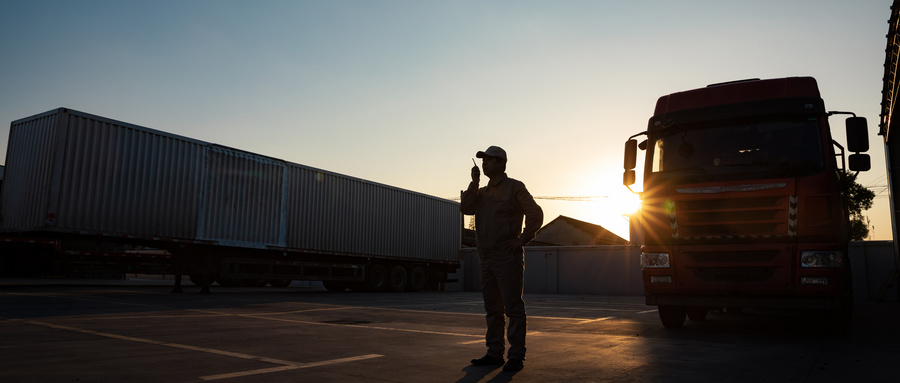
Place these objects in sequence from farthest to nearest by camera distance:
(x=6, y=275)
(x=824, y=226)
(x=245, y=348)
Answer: (x=6, y=275) → (x=824, y=226) → (x=245, y=348)

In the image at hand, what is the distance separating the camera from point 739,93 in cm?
742

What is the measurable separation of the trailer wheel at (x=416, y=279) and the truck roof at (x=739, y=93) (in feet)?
50.5

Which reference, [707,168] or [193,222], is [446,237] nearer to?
[193,222]

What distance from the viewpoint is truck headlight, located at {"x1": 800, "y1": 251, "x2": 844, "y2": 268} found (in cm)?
628

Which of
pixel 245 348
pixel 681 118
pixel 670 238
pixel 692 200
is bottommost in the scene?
pixel 245 348

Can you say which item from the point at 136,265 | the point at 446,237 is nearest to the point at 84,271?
the point at 136,265

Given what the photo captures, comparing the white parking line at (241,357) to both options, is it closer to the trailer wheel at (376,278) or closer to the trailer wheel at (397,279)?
the trailer wheel at (376,278)

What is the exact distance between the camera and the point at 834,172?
6531 millimetres

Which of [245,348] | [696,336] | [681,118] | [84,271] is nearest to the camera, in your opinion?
[245,348]

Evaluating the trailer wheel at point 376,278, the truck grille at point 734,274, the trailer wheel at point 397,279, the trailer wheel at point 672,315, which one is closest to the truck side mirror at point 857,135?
the truck grille at point 734,274

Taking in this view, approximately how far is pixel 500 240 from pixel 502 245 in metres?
0.04

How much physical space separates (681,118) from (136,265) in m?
17.6

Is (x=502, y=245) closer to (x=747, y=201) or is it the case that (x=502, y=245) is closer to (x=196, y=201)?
(x=747, y=201)

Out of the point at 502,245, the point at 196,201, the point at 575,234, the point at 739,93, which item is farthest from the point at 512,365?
the point at 575,234
